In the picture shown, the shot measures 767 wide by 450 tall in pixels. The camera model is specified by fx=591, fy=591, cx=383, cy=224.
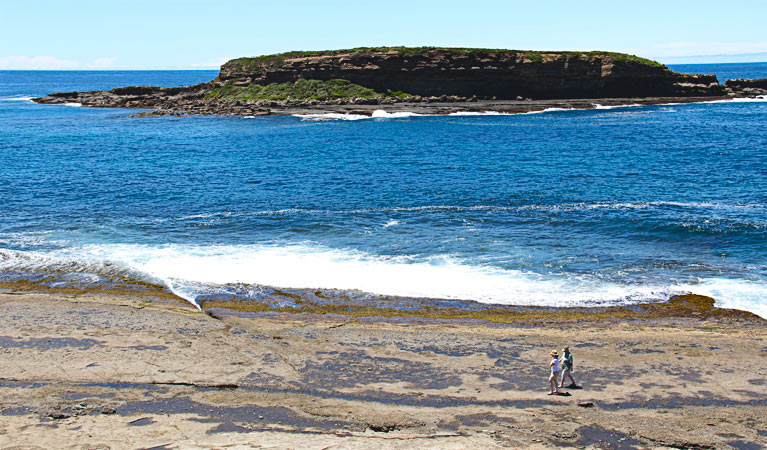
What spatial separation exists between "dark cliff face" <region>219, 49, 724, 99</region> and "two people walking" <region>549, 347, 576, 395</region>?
9070cm

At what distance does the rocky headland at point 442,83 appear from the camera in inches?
3976

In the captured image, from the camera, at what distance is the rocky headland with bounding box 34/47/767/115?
10100 cm

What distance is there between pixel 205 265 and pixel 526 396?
16.8 m

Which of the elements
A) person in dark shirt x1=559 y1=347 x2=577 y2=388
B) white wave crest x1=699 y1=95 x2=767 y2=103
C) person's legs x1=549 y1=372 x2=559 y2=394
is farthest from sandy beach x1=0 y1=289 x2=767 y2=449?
white wave crest x1=699 y1=95 x2=767 y2=103

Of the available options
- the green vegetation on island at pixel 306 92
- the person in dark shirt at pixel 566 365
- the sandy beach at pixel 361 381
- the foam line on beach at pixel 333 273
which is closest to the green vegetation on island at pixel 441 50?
the green vegetation on island at pixel 306 92

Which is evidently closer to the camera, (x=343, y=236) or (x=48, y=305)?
(x=48, y=305)

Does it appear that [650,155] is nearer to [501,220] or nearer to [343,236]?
[501,220]

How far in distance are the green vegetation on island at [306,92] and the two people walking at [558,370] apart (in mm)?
91367

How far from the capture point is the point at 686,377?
1652 centimetres

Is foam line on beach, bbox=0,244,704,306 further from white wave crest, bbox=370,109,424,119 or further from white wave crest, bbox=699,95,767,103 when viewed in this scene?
white wave crest, bbox=699,95,767,103

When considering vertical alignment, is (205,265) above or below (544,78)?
below

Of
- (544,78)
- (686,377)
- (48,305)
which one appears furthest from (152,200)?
(544,78)

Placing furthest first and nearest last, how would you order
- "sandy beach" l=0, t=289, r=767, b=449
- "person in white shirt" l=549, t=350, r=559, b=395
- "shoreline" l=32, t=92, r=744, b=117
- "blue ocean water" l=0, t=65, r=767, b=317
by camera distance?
"shoreline" l=32, t=92, r=744, b=117, "blue ocean water" l=0, t=65, r=767, b=317, "person in white shirt" l=549, t=350, r=559, b=395, "sandy beach" l=0, t=289, r=767, b=449

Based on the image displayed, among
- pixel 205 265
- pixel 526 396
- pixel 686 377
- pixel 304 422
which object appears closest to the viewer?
pixel 304 422
